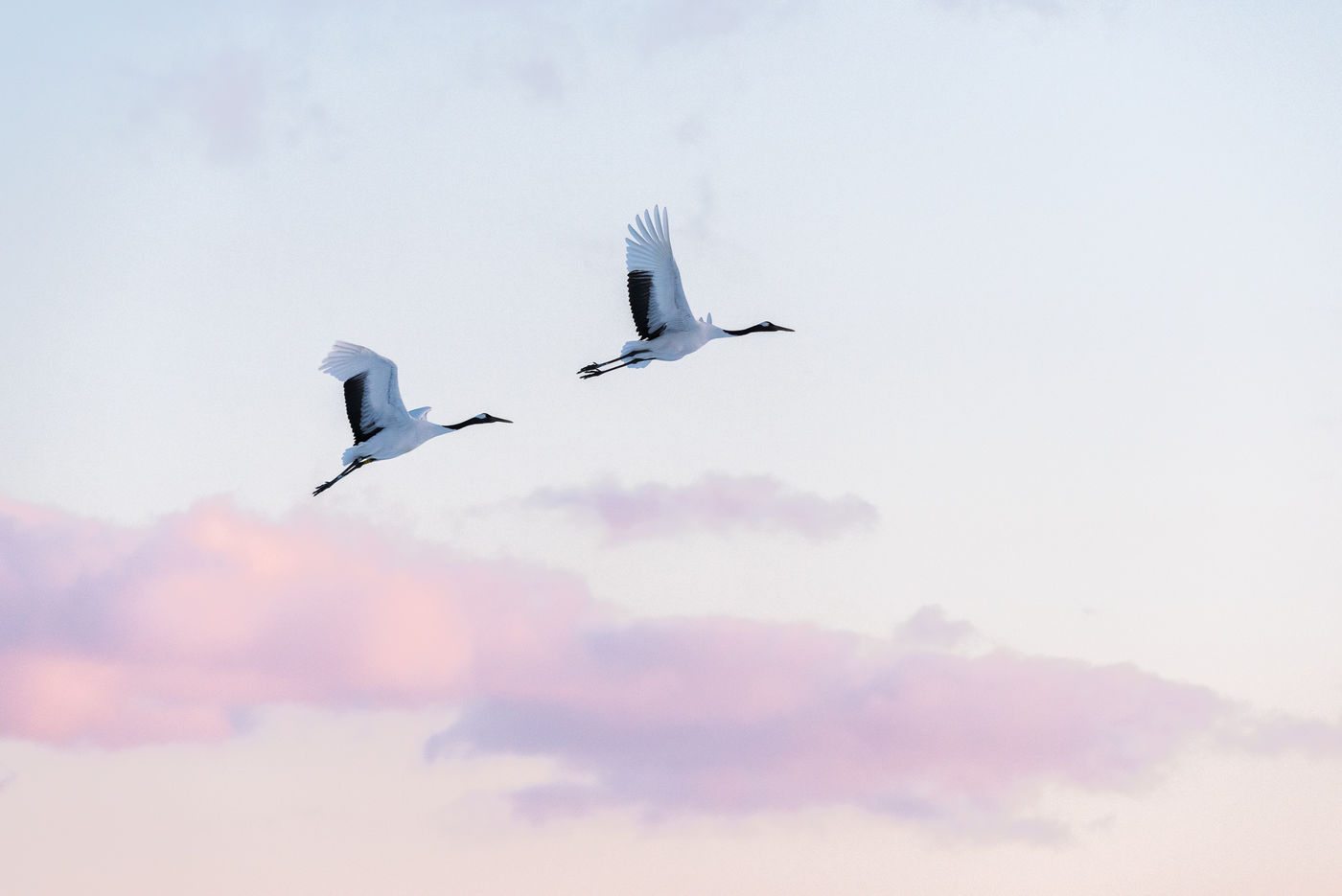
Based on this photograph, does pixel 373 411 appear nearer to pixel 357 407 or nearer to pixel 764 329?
pixel 357 407

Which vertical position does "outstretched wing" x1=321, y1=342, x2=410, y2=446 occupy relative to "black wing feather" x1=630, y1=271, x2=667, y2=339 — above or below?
below

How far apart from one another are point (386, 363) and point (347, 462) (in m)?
3.63

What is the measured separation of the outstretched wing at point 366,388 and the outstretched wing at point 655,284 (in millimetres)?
7500

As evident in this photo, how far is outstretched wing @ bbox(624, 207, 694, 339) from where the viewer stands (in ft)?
225

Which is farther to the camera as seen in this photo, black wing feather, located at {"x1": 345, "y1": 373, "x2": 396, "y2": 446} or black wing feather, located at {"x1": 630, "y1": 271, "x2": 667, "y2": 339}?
black wing feather, located at {"x1": 630, "y1": 271, "x2": 667, "y2": 339}

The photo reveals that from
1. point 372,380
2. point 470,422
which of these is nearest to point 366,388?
point 372,380

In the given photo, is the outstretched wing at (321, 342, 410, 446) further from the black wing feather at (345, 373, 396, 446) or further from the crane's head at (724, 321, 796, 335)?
the crane's head at (724, 321, 796, 335)

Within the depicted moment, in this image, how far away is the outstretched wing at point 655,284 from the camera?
68500 millimetres

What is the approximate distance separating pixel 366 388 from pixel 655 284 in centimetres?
876

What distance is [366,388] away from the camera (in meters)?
67.1

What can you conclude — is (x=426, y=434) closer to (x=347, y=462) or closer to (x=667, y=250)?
(x=347, y=462)

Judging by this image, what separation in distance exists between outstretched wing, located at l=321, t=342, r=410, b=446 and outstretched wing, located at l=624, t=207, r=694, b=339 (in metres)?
7.50

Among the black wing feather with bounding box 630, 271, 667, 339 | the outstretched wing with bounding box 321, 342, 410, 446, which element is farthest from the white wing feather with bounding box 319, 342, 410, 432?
the black wing feather with bounding box 630, 271, 667, 339

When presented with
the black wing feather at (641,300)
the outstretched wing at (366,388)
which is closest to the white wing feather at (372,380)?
the outstretched wing at (366,388)
